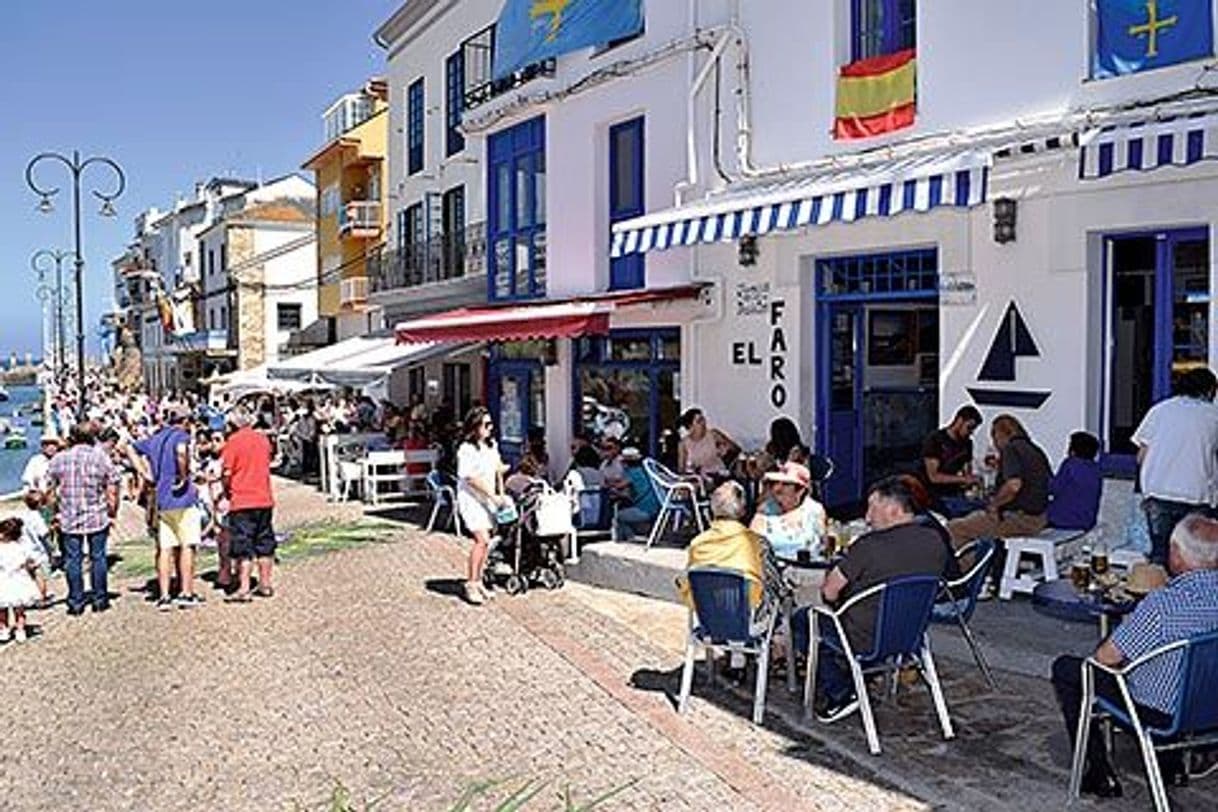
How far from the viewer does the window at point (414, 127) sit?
2781 cm

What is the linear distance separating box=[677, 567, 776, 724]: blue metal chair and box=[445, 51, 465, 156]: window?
62.3 feet

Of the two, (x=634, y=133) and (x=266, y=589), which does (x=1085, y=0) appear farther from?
(x=266, y=589)

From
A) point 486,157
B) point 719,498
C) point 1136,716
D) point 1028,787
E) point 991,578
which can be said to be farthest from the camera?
point 486,157

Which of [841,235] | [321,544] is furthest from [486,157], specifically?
[841,235]

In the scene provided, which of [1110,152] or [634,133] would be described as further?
[634,133]

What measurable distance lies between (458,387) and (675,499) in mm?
15861

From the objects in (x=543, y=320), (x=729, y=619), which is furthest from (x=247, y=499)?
(x=729, y=619)

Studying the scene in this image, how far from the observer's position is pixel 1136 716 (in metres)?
5.41

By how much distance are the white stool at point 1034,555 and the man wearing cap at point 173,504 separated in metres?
7.36

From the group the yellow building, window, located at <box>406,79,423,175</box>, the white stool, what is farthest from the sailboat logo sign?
the yellow building

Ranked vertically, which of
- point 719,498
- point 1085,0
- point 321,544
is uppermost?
point 1085,0

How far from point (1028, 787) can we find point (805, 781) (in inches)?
44.1

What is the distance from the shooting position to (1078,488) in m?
9.35

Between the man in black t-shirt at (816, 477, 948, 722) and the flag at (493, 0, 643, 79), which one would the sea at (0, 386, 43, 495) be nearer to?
the flag at (493, 0, 643, 79)
